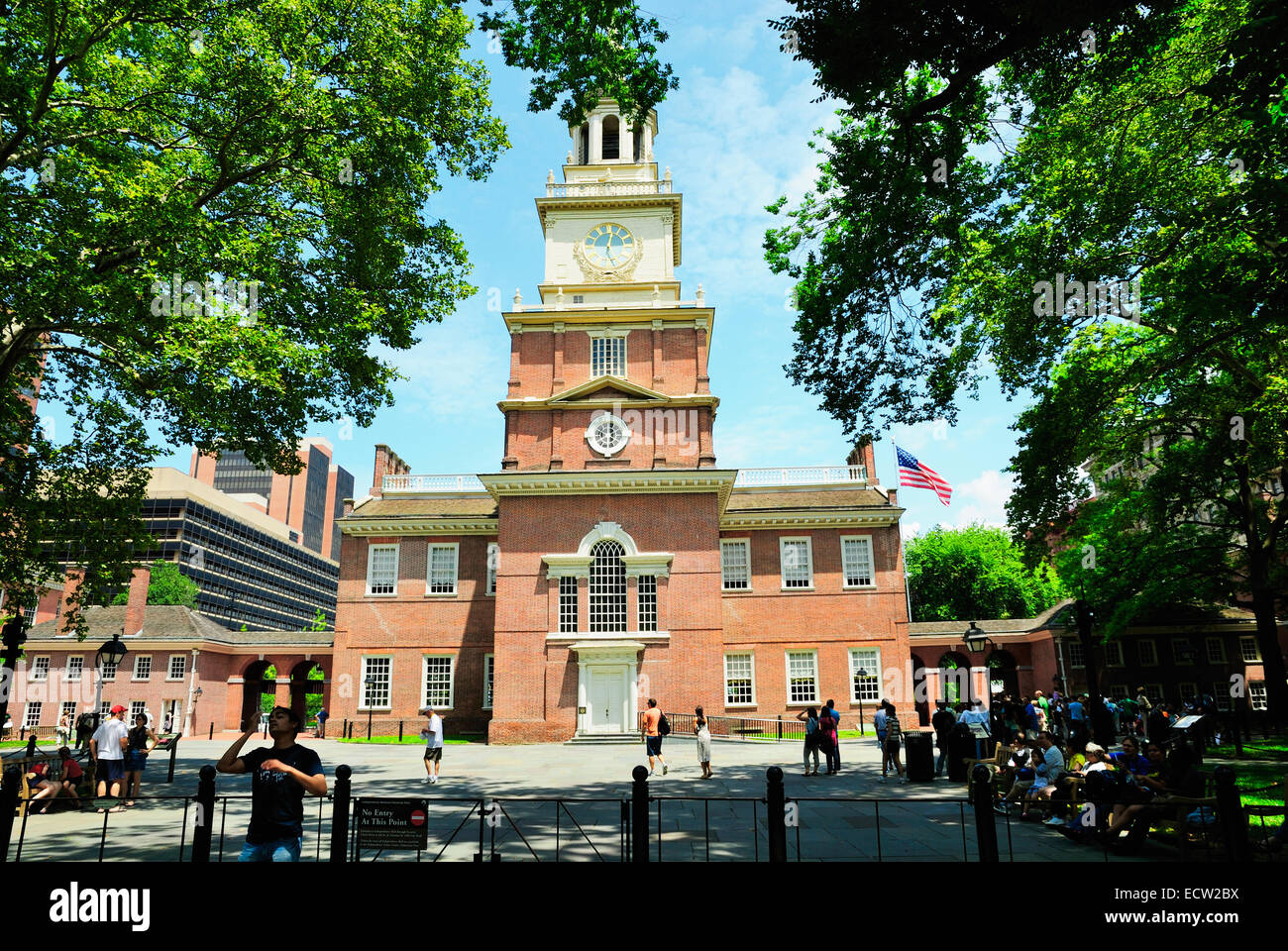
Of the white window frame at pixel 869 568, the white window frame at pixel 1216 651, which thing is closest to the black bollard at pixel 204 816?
the white window frame at pixel 869 568

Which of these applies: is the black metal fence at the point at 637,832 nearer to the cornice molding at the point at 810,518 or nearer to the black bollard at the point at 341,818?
the black bollard at the point at 341,818

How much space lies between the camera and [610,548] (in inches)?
1179

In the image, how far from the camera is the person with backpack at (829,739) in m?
17.9

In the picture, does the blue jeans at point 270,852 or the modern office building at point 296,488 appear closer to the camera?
the blue jeans at point 270,852

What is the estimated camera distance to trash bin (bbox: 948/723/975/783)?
52.8 ft

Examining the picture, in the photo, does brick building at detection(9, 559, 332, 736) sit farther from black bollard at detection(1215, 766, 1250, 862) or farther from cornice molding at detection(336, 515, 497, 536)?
black bollard at detection(1215, 766, 1250, 862)

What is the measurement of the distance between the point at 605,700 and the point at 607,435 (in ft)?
33.8

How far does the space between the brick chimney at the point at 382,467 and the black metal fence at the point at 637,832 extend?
982 inches

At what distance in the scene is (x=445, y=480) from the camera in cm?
3712

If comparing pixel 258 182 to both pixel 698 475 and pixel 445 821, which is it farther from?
pixel 698 475

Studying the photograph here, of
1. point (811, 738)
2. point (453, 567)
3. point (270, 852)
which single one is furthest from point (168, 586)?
point (270, 852)

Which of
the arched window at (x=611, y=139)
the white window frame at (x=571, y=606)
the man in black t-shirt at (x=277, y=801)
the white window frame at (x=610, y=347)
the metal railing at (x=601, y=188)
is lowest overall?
the man in black t-shirt at (x=277, y=801)
